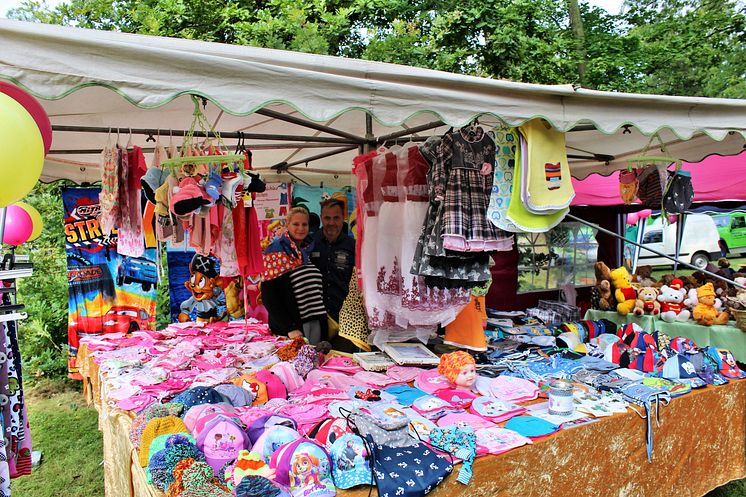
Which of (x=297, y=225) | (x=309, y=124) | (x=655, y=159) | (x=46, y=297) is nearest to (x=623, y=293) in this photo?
(x=655, y=159)

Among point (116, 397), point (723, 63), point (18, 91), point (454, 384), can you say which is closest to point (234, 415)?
point (116, 397)

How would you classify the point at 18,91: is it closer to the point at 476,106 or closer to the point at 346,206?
the point at 476,106

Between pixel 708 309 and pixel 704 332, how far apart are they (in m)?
0.19

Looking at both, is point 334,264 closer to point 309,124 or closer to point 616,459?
point 309,124

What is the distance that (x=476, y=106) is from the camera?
227cm

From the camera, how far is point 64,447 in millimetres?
4559

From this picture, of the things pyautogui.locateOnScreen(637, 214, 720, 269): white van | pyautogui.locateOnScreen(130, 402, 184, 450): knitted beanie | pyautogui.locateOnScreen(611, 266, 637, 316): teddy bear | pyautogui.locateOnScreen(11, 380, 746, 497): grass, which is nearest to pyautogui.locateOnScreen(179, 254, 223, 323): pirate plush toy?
pyautogui.locateOnScreen(11, 380, 746, 497): grass

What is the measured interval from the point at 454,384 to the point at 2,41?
2507 millimetres

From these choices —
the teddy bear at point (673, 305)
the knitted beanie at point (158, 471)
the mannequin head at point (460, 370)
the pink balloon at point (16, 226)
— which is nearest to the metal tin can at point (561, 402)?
the mannequin head at point (460, 370)

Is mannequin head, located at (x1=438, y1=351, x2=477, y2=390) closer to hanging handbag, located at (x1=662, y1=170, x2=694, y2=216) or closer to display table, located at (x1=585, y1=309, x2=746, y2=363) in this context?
display table, located at (x1=585, y1=309, x2=746, y2=363)

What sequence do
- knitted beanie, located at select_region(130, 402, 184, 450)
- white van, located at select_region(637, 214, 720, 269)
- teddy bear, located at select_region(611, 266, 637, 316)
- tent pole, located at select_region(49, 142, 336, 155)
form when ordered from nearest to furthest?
knitted beanie, located at select_region(130, 402, 184, 450) → tent pole, located at select_region(49, 142, 336, 155) → teddy bear, located at select_region(611, 266, 637, 316) → white van, located at select_region(637, 214, 720, 269)

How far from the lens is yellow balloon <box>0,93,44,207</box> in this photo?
1.42 m

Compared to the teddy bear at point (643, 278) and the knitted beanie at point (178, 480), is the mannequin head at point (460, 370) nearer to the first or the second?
the knitted beanie at point (178, 480)

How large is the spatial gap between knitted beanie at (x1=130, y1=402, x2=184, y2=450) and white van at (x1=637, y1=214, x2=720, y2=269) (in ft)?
42.5
